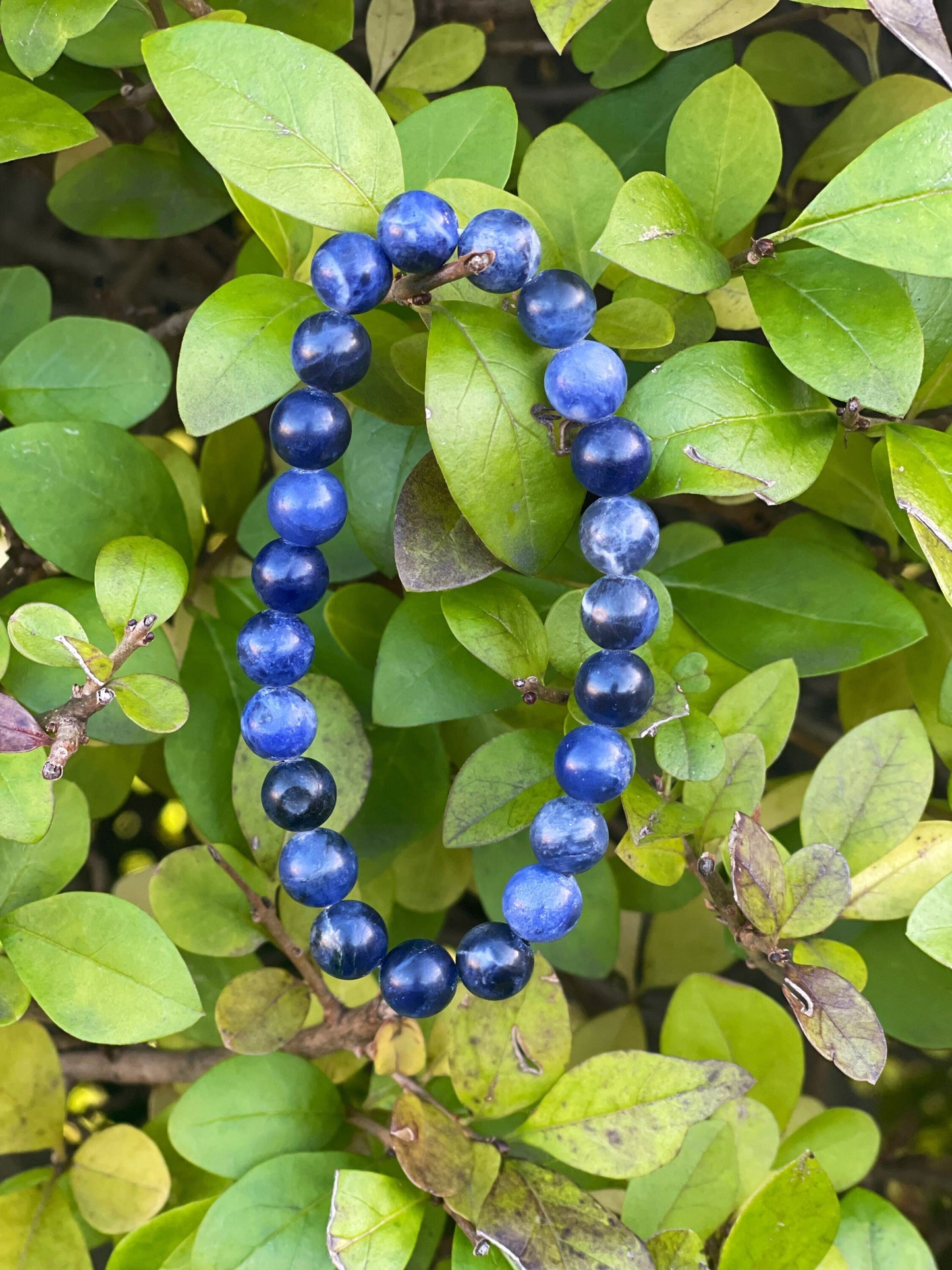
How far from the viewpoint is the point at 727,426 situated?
50cm

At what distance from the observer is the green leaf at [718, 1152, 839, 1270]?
56cm

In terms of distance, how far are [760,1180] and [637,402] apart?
450 millimetres

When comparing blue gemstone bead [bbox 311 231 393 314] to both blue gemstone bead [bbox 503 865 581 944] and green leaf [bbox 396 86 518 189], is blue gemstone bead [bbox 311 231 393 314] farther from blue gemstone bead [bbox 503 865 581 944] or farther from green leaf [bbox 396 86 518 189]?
blue gemstone bead [bbox 503 865 581 944]

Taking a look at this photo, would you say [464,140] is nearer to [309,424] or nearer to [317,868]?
[309,424]

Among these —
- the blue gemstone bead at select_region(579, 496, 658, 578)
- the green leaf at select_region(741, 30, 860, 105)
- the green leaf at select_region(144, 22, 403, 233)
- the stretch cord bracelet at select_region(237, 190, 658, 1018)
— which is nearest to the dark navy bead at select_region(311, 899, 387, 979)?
the stretch cord bracelet at select_region(237, 190, 658, 1018)

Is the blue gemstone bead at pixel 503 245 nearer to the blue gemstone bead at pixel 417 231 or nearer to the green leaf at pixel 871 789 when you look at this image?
the blue gemstone bead at pixel 417 231

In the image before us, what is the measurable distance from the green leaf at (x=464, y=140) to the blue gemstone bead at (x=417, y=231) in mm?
94

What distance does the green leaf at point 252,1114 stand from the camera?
57cm

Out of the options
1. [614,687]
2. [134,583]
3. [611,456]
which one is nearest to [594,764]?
[614,687]

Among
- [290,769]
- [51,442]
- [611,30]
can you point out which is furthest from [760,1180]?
[611,30]

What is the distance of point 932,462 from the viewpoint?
51 cm

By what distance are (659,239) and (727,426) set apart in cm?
9

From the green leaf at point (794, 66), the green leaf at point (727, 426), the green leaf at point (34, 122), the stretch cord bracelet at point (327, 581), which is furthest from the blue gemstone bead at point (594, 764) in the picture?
the green leaf at point (794, 66)

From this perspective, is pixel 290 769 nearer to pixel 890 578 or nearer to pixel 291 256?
pixel 291 256
